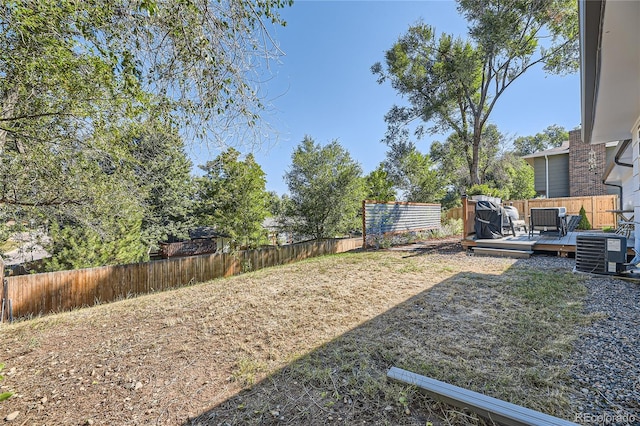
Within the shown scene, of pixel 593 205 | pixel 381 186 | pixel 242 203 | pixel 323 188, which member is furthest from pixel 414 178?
pixel 242 203

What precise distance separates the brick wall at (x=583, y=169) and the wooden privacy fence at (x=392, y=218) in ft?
Result: 35.6

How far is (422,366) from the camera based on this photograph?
2.05 metres

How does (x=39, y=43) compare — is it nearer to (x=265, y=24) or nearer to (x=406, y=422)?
(x=265, y=24)

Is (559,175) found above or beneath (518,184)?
above

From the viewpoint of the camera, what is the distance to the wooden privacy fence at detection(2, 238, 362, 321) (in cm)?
539

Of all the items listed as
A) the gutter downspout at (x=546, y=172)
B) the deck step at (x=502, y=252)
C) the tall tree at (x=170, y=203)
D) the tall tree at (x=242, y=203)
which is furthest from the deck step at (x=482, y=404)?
the gutter downspout at (x=546, y=172)

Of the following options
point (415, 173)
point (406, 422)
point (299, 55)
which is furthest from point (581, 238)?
point (415, 173)

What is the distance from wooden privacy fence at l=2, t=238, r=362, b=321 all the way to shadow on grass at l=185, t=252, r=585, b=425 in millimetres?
6045

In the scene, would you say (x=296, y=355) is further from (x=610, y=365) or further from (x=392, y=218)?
(x=392, y=218)

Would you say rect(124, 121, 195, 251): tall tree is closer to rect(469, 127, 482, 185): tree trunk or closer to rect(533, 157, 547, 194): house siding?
rect(469, 127, 482, 185): tree trunk

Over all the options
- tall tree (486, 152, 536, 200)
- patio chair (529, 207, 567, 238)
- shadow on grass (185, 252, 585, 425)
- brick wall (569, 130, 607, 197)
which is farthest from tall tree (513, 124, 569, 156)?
shadow on grass (185, 252, 585, 425)

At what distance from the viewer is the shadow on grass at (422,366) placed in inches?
64.5

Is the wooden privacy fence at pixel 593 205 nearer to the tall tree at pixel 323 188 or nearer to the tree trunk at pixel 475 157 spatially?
the tree trunk at pixel 475 157

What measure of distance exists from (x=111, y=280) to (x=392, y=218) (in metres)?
8.90
